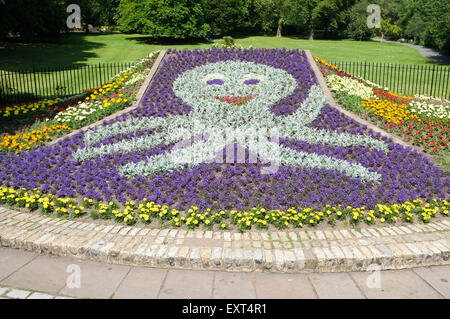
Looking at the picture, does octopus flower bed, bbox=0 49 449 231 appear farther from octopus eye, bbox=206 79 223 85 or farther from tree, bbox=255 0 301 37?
tree, bbox=255 0 301 37

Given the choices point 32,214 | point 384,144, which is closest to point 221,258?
point 32,214

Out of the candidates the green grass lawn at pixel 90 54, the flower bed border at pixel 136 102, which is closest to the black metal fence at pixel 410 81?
the flower bed border at pixel 136 102

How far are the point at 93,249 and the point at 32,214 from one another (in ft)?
5.64

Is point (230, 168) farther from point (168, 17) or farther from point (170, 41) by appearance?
Answer: point (170, 41)

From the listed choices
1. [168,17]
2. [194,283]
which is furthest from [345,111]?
[168,17]

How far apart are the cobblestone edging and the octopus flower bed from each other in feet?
0.96

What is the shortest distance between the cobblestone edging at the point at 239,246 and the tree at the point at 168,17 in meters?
31.5

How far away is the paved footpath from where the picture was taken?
4.52 metres

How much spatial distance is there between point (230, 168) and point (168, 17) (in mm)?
30565

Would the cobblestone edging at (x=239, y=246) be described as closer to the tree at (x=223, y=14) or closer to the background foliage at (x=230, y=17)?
the background foliage at (x=230, y=17)

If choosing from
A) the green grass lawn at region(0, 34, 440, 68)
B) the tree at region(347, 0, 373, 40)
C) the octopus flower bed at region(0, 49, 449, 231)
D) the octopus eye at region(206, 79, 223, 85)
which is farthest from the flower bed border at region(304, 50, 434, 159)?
the tree at region(347, 0, 373, 40)

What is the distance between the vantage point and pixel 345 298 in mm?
4496

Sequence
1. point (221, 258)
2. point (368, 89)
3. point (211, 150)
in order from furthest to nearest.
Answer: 1. point (368, 89)
2. point (211, 150)
3. point (221, 258)

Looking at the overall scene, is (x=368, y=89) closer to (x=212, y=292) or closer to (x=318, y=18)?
(x=212, y=292)
